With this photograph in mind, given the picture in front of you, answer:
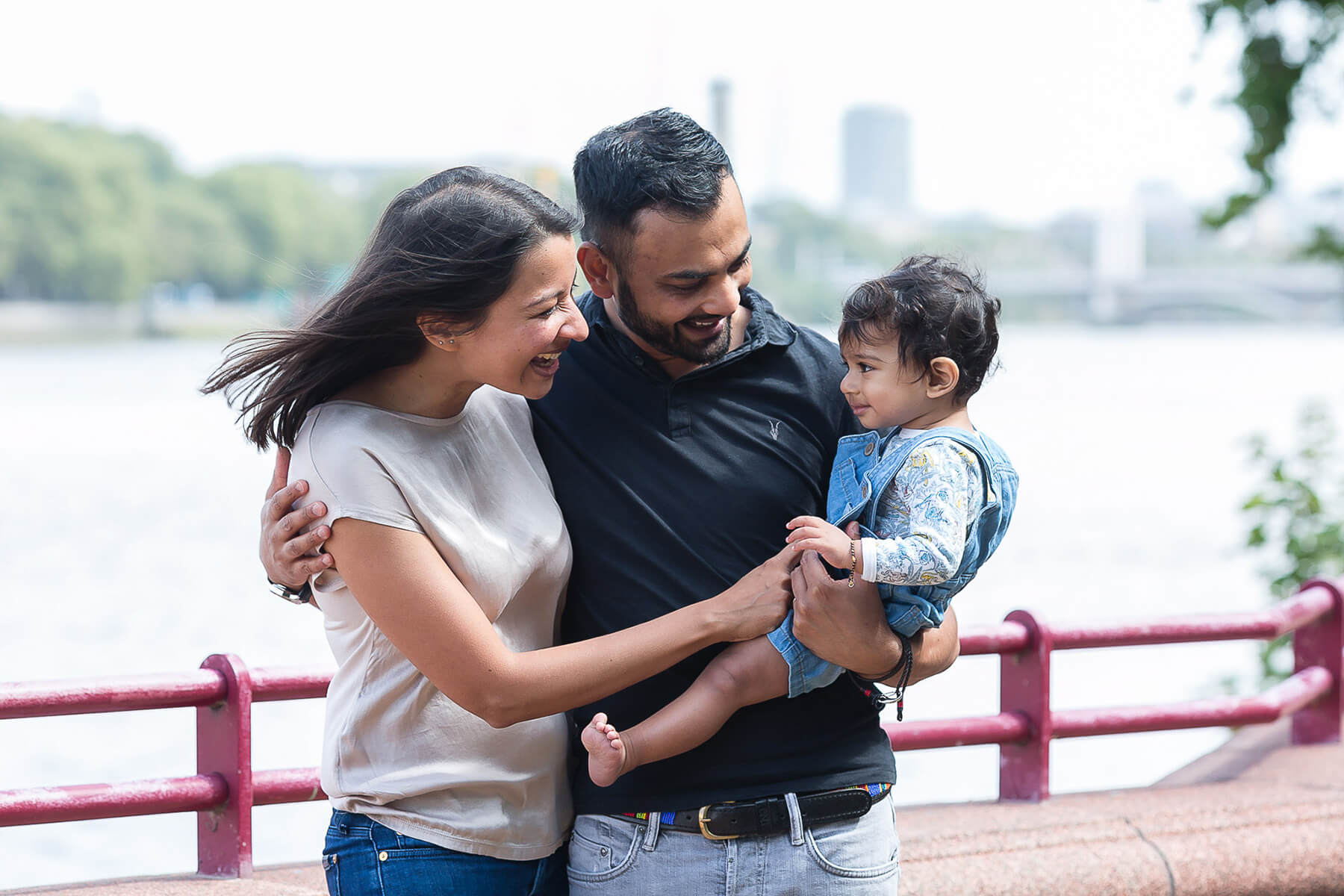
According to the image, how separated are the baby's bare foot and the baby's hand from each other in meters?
0.41

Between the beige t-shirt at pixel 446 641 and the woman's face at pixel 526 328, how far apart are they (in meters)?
0.14

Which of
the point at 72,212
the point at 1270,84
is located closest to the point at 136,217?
the point at 72,212

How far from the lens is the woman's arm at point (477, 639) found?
6.16 ft

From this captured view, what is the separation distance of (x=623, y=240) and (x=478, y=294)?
0.35m

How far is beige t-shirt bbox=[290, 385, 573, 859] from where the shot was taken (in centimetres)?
193

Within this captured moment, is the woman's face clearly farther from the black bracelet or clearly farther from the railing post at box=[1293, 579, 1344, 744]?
the railing post at box=[1293, 579, 1344, 744]

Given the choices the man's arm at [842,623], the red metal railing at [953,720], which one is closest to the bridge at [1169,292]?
the red metal railing at [953,720]

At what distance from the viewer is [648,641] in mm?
2002

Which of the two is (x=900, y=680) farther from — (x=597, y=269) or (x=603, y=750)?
(x=597, y=269)

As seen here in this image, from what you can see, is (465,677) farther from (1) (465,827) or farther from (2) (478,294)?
(2) (478,294)

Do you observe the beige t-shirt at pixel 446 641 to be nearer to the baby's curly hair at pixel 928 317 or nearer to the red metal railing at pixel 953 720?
the baby's curly hair at pixel 928 317

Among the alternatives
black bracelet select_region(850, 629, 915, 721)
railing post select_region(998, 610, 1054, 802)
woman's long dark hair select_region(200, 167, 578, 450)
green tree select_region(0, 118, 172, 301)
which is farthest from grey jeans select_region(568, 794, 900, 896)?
green tree select_region(0, 118, 172, 301)

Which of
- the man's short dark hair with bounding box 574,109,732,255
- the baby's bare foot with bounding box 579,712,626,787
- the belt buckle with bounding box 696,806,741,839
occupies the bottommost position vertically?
the belt buckle with bounding box 696,806,741,839

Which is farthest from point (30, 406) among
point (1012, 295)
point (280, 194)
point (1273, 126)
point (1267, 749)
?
point (1267, 749)
